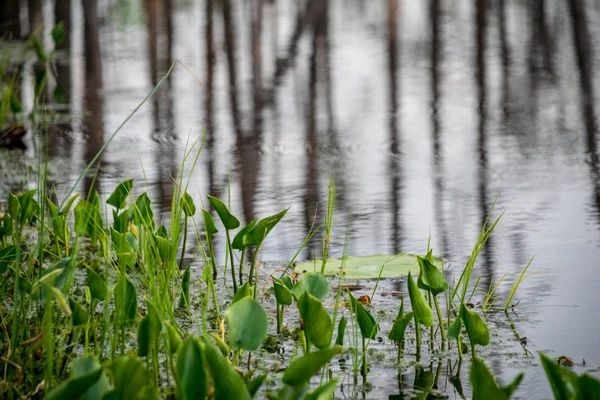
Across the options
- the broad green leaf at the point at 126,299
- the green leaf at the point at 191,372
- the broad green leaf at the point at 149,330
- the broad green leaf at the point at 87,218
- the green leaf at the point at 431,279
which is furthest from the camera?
the broad green leaf at the point at 87,218

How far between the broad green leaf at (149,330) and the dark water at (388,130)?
1.39 feet

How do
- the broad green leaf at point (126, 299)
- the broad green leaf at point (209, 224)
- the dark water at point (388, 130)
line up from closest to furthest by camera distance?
the broad green leaf at point (126, 299)
the broad green leaf at point (209, 224)
the dark water at point (388, 130)

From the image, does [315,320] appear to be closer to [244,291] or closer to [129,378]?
[244,291]

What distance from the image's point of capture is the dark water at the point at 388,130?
2.59m

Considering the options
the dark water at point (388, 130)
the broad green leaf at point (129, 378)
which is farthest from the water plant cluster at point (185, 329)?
the dark water at point (388, 130)

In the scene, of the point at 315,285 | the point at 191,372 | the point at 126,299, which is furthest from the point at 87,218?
the point at 191,372

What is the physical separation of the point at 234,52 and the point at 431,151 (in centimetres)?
311

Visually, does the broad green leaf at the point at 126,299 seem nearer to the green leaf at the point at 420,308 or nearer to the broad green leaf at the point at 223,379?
the broad green leaf at the point at 223,379

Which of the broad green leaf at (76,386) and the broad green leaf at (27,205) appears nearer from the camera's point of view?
the broad green leaf at (76,386)

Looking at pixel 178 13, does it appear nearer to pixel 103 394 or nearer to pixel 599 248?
pixel 599 248

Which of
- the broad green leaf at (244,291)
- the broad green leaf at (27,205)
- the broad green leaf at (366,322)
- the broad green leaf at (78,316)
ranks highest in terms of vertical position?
the broad green leaf at (27,205)

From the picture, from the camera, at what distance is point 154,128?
14.9 feet

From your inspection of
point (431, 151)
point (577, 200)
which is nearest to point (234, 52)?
point (431, 151)

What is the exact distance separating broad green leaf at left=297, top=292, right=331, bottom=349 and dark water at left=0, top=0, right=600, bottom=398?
0.50ft
